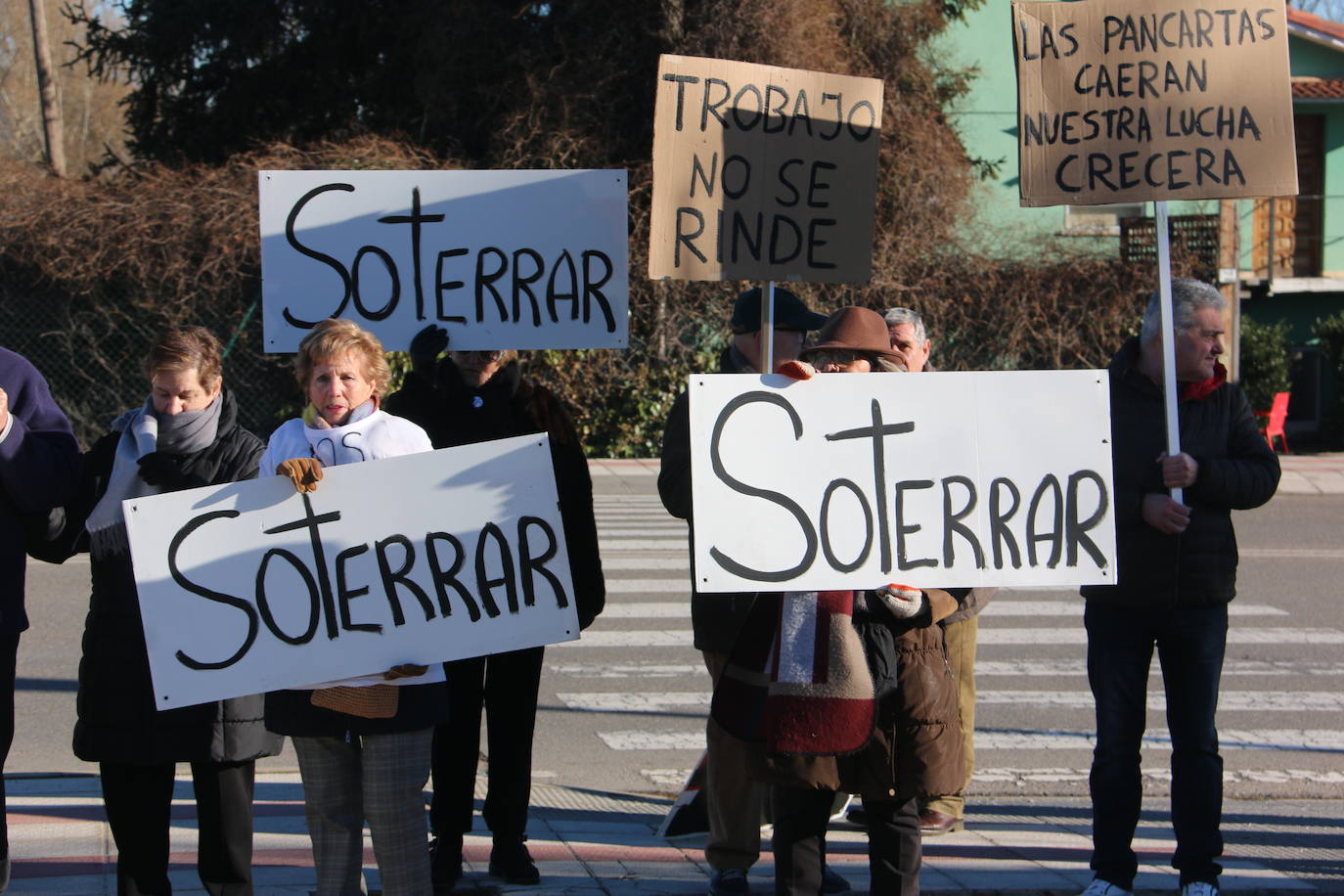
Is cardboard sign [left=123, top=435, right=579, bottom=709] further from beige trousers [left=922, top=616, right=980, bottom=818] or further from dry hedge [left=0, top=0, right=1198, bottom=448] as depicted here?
dry hedge [left=0, top=0, right=1198, bottom=448]

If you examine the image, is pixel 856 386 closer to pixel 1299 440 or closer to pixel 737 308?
pixel 737 308

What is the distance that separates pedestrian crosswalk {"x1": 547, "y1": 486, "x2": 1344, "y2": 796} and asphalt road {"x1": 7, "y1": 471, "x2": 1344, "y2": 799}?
0.04 ft

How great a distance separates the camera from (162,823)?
3.87m

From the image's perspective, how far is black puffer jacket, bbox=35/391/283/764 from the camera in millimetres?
3703

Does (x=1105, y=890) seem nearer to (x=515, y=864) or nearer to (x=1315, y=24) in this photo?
(x=515, y=864)

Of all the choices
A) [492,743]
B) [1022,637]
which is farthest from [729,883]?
[1022,637]

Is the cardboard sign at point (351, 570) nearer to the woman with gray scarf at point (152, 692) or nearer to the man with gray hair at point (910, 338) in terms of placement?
the woman with gray scarf at point (152, 692)

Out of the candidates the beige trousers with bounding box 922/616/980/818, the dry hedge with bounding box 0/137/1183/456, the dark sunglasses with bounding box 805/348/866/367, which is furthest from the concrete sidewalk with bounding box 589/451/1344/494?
the dark sunglasses with bounding box 805/348/866/367

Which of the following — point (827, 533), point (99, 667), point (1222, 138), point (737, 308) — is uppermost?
point (1222, 138)

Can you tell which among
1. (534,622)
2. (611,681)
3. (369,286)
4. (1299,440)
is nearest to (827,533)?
(534,622)

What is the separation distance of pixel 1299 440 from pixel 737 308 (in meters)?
22.7

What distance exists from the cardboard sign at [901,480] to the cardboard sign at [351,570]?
1.58 ft

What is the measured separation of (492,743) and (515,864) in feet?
1.23

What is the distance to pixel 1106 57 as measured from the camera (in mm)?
4566
